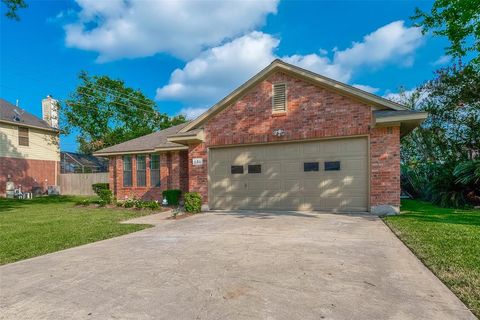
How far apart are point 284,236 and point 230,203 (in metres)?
5.24

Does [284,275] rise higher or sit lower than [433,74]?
lower

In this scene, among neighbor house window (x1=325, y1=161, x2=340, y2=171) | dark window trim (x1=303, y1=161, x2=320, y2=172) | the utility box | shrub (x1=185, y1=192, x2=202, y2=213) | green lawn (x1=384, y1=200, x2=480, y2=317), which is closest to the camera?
green lawn (x1=384, y1=200, x2=480, y2=317)

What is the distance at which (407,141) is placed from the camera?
22.9 m

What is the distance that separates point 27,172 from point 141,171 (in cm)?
1485

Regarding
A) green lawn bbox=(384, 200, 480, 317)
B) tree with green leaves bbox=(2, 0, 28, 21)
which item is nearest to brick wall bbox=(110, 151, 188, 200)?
tree with green leaves bbox=(2, 0, 28, 21)

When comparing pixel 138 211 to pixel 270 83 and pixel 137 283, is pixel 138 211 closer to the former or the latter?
pixel 270 83

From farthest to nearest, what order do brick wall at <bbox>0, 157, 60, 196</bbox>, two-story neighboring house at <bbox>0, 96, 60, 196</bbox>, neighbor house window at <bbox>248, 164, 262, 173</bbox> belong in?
two-story neighboring house at <bbox>0, 96, 60, 196</bbox>, brick wall at <bbox>0, 157, 60, 196</bbox>, neighbor house window at <bbox>248, 164, 262, 173</bbox>

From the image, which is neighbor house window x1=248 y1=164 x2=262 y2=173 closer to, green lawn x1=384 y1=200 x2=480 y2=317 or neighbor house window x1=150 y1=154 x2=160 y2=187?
green lawn x1=384 y1=200 x2=480 y2=317

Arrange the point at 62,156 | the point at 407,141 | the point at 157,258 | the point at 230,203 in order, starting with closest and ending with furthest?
1. the point at 157,258
2. the point at 230,203
3. the point at 407,141
4. the point at 62,156

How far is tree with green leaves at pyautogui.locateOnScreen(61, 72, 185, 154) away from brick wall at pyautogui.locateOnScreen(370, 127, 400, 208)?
95.6 ft

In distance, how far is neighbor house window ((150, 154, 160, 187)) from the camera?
14.8 metres

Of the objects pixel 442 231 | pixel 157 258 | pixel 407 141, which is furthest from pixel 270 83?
pixel 407 141

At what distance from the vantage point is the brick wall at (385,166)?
893 cm

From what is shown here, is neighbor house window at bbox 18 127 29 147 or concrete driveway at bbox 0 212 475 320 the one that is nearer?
concrete driveway at bbox 0 212 475 320
